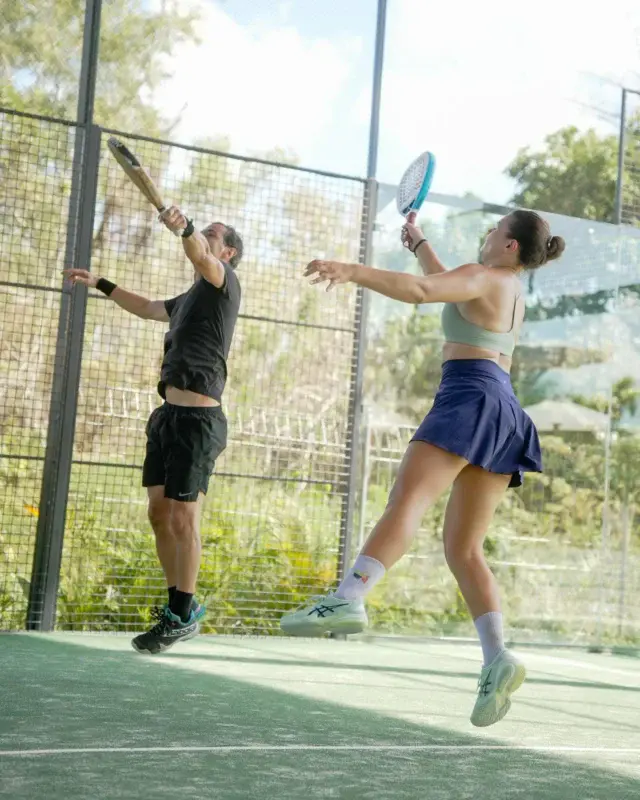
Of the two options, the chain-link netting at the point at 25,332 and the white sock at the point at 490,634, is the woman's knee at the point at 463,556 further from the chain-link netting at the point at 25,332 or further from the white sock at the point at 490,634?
the chain-link netting at the point at 25,332

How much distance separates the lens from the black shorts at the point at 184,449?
478 centimetres

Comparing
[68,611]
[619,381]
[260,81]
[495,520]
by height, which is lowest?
[68,611]

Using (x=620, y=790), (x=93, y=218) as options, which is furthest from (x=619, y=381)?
(x=620, y=790)

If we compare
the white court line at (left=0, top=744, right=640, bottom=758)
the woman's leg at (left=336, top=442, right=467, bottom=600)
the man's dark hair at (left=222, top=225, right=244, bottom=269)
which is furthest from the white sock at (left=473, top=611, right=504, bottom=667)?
the man's dark hair at (left=222, top=225, right=244, bottom=269)

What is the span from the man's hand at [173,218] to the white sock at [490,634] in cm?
164

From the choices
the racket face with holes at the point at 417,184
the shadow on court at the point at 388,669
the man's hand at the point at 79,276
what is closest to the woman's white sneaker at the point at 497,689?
the racket face with holes at the point at 417,184

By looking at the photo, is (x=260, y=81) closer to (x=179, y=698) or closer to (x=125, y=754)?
(x=179, y=698)

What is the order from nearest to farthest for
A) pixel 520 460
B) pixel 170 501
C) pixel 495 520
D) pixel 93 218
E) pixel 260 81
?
pixel 520 460
pixel 170 501
pixel 93 218
pixel 260 81
pixel 495 520

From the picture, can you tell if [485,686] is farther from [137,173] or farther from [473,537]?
[137,173]

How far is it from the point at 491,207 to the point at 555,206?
20.6 inches

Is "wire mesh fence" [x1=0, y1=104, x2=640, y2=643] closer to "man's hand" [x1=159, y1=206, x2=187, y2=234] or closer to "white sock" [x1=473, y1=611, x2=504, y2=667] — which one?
"man's hand" [x1=159, y1=206, x2=187, y2=234]

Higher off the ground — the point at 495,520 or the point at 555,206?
the point at 555,206

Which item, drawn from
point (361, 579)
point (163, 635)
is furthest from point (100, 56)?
point (361, 579)

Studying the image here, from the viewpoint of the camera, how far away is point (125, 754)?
3057 millimetres
